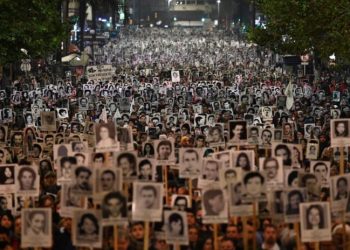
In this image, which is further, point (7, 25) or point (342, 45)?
point (342, 45)

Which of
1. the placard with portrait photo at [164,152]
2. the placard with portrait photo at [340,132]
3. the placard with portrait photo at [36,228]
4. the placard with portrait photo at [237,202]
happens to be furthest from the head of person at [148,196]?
the placard with portrait photo at [340,132]

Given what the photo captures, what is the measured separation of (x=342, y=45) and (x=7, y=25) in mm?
9677

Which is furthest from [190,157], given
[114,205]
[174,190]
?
[114,205]

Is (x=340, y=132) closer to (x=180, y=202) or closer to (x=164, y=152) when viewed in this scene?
(x=164, y=152)

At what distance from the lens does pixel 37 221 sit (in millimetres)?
13094

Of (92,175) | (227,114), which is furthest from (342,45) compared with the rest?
(92,175)

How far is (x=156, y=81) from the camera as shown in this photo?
4656cm

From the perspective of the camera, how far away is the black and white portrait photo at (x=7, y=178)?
51.7 ft

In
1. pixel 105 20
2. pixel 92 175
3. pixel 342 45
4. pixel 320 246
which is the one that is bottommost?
pixel 320 246

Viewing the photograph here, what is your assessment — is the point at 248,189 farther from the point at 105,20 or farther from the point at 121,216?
the point at 105,20

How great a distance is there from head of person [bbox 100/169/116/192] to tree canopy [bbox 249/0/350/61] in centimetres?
1684

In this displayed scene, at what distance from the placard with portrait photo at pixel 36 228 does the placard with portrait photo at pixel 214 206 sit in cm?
197

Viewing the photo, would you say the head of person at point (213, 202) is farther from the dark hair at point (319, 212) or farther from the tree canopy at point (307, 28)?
the tree canopy at point (307, 28)

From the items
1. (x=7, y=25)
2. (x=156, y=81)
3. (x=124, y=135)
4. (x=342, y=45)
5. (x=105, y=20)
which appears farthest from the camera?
(x=105, y=20)
